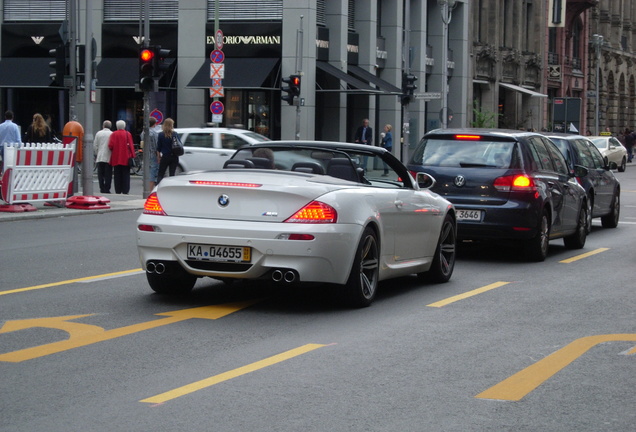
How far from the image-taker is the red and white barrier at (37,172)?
20578 mm

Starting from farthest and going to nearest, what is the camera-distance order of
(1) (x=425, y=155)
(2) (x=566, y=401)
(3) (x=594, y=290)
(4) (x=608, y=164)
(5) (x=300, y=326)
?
(4) (x=608, y=164) < (1) (x=425, y=155) < (3) (x=594, y=290) < (5) (x=300, y=326) < (2) (x=566, y=401)

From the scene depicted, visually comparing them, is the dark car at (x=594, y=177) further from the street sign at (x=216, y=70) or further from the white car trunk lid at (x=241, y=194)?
the street sign at (x=216, y=70)

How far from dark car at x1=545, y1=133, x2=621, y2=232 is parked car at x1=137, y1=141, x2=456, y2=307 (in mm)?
9375

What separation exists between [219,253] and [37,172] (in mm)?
12660

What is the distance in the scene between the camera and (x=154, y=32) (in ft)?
148

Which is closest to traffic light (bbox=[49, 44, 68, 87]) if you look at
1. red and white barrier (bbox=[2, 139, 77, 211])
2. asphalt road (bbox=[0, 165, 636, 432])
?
red and white barrier (bbox=[2, 139, 77, 211])

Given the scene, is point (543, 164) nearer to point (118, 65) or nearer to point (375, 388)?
point (375, 388)

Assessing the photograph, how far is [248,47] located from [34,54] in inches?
329

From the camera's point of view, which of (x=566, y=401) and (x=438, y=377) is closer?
(x=566, y=401)

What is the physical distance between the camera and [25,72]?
45.1 metres

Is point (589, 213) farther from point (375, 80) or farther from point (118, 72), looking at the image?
point (375, 80)

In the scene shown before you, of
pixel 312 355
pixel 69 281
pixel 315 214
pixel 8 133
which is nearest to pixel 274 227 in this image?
pixel 315 214

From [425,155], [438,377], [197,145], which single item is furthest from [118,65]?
[438,377]

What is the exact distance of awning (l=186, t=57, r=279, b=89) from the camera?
42.8m
